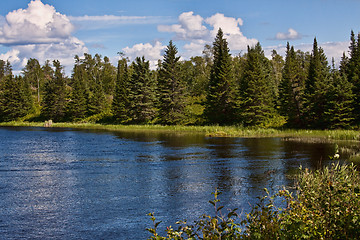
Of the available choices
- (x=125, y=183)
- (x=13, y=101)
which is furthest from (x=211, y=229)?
(x=13, y=101)

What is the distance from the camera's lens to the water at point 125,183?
14.9m

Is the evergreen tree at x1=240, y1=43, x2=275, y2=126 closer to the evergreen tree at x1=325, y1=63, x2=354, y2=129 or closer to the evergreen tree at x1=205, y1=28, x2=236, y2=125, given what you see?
the evergreen tree at x1=205, y1=28, x2=236, y2=125

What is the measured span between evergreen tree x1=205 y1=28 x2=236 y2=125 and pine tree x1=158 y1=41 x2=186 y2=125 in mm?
5765

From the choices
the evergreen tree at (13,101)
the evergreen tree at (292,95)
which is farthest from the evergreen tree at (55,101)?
the evergreen tree at (292,95)

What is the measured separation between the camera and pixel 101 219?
15.3 metres

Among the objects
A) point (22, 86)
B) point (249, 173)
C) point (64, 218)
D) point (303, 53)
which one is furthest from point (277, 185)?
point (303, 53)

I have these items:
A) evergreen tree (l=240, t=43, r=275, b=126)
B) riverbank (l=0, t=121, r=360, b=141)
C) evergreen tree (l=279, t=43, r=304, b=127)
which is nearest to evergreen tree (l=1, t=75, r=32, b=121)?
riverbank (l=0, t=121, r=360, b=141)

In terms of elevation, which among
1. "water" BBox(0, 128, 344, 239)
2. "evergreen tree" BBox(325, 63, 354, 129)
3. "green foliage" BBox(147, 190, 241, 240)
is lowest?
"water" BBox(0, 128, 344, 239)

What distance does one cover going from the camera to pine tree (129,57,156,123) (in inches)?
3088

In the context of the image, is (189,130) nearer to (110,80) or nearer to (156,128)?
(156,128)

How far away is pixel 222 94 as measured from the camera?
68375 millimetres

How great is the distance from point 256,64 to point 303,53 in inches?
3170

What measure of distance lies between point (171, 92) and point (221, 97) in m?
10.2

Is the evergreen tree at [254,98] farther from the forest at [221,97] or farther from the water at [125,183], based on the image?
the water at [125,183]
